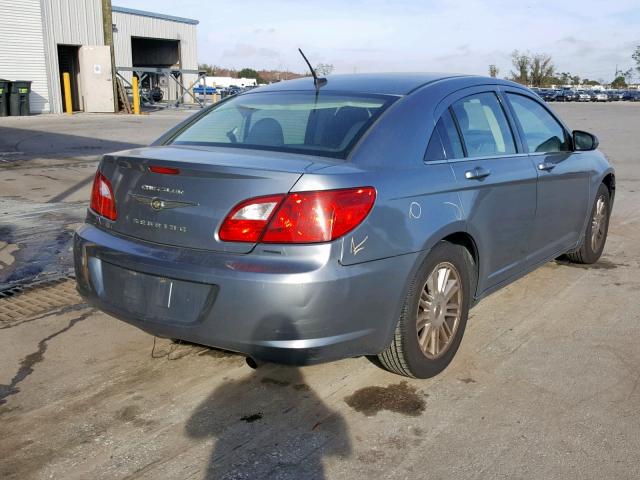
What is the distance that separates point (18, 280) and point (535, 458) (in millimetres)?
Answer: 4213

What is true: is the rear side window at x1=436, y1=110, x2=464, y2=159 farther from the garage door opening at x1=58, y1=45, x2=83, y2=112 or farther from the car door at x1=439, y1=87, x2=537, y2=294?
the garage door opening at x1=58, y1=45, x2=83, y2=112

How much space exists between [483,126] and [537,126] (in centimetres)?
91

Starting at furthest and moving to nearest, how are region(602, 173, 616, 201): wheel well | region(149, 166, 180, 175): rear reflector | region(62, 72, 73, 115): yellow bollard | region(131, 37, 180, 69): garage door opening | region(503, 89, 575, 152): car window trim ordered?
1. region(131, 37, 180, 69): garage door opening
2. region(62, 72, 73, 115): yellow bollard
3. region(602, 173, 616, 201): wheel well
4. region(503, 89, 575, 152): car window trim
5. region(149, 166, 180, 175): rear reflector

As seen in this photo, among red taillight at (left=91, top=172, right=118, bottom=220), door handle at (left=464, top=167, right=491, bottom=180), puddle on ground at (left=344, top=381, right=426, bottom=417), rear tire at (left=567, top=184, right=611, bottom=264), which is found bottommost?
puddle on ground at (left=344, top=381, right=426, bottom=417)

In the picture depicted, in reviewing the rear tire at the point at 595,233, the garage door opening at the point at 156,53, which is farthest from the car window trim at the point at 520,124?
the garage door opening at the point at 156,53

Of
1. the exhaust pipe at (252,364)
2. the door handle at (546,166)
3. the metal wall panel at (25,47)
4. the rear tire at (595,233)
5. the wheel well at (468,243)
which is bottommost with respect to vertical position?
the exhaust pipe at (252,364)

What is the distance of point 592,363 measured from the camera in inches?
149

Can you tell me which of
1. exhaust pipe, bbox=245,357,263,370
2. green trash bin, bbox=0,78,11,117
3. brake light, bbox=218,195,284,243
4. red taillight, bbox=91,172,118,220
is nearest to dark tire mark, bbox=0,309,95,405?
red taillight, bbox=91,172,118,220

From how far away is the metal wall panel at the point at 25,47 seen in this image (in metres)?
26.1

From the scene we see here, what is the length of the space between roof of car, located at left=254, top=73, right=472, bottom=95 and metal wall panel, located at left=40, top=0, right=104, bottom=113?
86.6 ft

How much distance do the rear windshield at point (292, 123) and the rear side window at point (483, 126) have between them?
1.81 feet

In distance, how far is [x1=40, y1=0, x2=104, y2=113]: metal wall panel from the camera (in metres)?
27.2

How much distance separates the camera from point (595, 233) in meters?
5.76

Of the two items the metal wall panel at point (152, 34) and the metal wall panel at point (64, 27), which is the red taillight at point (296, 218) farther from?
the metal wall panel at point (152, 34)
